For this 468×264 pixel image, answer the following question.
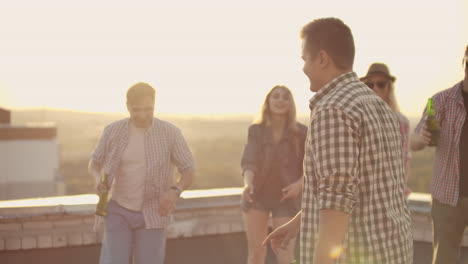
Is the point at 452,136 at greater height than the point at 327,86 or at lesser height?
lesser

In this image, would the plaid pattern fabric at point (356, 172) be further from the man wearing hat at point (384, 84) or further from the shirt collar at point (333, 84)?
the man wearing hat at point (384, 84)

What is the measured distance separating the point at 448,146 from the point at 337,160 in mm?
2679

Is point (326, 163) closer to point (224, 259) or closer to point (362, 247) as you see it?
point (362, 247)

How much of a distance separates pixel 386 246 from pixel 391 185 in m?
0.25

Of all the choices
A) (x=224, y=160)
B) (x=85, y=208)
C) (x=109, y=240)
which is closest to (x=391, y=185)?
(x=109, y=240)

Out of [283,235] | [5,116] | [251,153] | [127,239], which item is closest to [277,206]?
[251,153]

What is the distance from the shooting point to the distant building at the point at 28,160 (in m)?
40.1

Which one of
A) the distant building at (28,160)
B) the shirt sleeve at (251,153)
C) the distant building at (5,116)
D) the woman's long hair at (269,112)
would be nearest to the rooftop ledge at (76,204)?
the shirt sleeve at (251,153)

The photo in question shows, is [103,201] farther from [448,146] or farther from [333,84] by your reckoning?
[333,84]

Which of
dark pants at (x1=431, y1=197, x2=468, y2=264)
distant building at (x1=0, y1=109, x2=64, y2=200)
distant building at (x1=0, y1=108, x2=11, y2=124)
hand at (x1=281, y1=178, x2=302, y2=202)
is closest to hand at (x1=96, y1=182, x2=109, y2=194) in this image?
hand at (x1=281, y1=178, x2=302, y2=202)

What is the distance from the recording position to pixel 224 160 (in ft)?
528

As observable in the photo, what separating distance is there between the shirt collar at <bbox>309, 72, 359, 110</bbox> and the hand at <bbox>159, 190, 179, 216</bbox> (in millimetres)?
2474

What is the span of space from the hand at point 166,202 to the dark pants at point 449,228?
6.52ft

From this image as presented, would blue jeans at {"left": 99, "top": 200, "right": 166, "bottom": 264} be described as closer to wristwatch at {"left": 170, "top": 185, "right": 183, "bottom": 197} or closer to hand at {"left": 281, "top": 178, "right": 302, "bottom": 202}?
wristwatch at {"left": 170, "top": 185, "right": 183, "bottom": 197}
